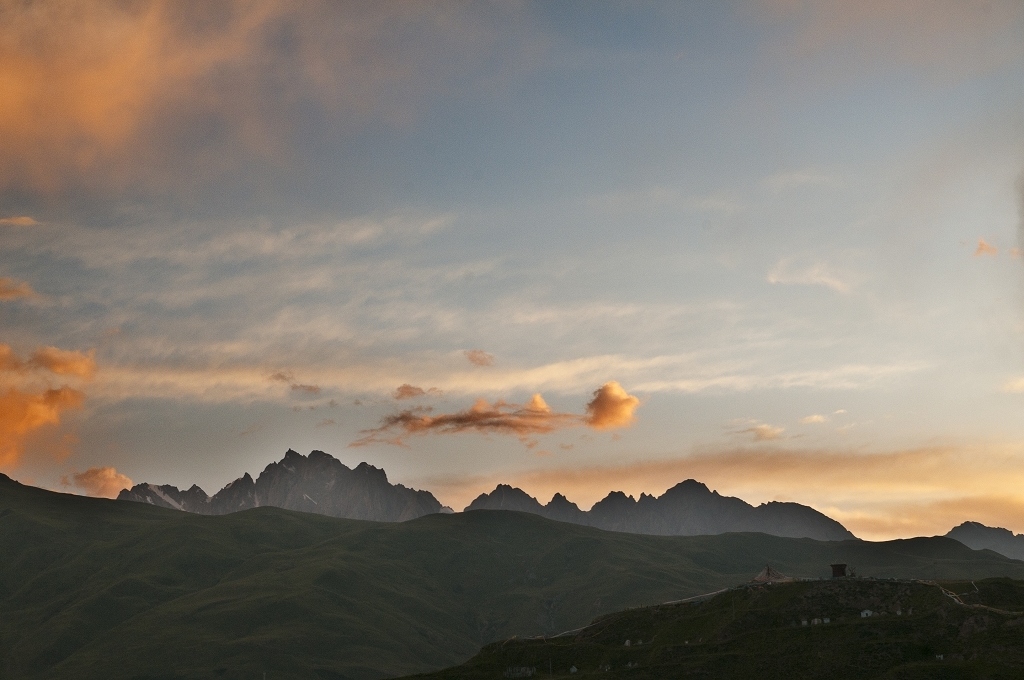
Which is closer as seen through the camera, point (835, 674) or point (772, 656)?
point (835, 674)

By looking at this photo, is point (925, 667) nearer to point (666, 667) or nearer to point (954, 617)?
point (954, 617)

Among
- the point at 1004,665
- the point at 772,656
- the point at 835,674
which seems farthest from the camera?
the point at 772,656

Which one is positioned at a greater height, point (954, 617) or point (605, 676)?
point (954, 617)

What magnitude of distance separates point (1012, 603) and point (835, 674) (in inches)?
1696

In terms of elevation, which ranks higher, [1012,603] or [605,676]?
[1012,603]

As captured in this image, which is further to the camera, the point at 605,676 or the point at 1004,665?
the point at 605,676

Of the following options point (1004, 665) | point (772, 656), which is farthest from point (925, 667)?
point (772, 656)

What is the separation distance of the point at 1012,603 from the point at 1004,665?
30165 millimetres

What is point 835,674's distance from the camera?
17925 cm

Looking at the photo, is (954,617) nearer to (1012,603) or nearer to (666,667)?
(1012,603)

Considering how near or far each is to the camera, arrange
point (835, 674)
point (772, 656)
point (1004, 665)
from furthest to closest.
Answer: point (772, 656) < point (835, 674) < point (1004, 665)

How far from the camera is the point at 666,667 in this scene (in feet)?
647

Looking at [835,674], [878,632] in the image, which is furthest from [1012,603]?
[835,674]

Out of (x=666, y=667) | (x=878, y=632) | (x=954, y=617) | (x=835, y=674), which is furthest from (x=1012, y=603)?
(x=666, y=667)
